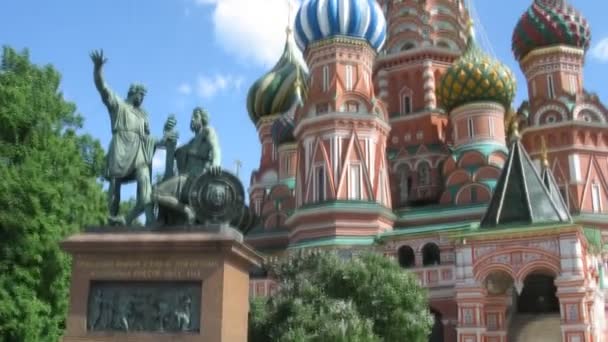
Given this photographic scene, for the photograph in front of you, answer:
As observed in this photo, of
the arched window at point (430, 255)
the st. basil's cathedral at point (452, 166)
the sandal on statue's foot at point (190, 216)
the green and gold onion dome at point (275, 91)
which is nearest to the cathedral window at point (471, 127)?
the st. basil's cathedral at point (452, 166)

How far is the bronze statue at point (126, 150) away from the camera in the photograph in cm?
1103

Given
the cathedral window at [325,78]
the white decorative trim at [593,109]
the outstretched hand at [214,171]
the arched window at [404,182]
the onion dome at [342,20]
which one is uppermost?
the onion dome at [342,20]

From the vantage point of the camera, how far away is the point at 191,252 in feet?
33.0

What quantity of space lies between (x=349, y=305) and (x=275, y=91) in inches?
1111

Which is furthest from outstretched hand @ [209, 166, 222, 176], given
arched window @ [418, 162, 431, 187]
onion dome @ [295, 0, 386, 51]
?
arched window @ [418, 162, 431, 187]

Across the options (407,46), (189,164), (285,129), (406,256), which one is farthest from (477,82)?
(189,164)

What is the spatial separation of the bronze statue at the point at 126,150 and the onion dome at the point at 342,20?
2180cm

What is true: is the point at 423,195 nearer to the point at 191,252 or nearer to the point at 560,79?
the point at 560,79

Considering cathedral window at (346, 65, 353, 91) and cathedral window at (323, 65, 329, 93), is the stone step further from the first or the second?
cathedral window at (323, 65, 329, 93)

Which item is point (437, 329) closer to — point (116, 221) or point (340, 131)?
point (340, 131)

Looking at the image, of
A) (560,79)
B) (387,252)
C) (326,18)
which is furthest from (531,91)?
(387,252)

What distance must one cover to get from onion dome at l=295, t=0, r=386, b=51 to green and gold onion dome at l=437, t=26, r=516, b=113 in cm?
430

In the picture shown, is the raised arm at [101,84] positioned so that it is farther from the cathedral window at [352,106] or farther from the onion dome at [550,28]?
the onion dome at [550,28]

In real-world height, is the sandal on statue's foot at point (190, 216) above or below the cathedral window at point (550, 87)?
below
